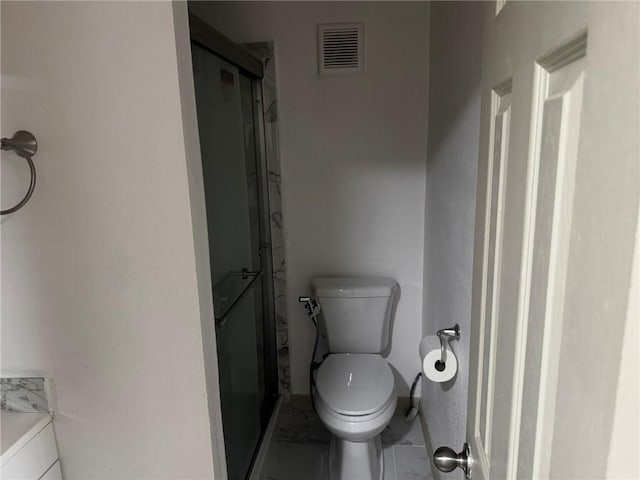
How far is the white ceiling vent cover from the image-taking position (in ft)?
6.77

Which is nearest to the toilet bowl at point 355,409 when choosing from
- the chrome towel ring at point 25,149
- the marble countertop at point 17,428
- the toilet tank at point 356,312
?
the toilet tank at point 356,312

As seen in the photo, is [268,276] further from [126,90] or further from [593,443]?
[593,443]

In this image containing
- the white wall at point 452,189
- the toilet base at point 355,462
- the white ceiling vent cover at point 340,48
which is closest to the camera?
the white wall at point 452,189

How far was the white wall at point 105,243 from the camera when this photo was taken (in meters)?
0.91

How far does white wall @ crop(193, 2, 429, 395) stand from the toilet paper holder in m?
0.79

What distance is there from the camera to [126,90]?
0.92 metres

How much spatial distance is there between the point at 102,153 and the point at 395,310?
1737mm

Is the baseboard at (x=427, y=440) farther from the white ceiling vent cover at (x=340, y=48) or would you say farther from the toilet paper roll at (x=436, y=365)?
the white ceiling vent cover at (x=340, y=48)

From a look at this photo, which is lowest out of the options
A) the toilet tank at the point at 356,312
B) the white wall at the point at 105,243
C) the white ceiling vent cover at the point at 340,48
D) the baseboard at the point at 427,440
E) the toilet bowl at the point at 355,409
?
the baseboard at the point at 427,440

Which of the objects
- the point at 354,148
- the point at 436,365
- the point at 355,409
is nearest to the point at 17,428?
the point at 355,409

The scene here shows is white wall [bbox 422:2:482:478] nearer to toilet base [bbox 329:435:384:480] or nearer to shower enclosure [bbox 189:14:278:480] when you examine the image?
toilet base [bbox 329:435:384:480]

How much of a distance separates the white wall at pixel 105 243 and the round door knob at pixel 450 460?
0.55 meters

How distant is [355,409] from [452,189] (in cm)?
94

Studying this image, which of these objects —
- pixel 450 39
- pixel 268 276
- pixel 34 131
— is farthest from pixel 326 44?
pixel 34 131
